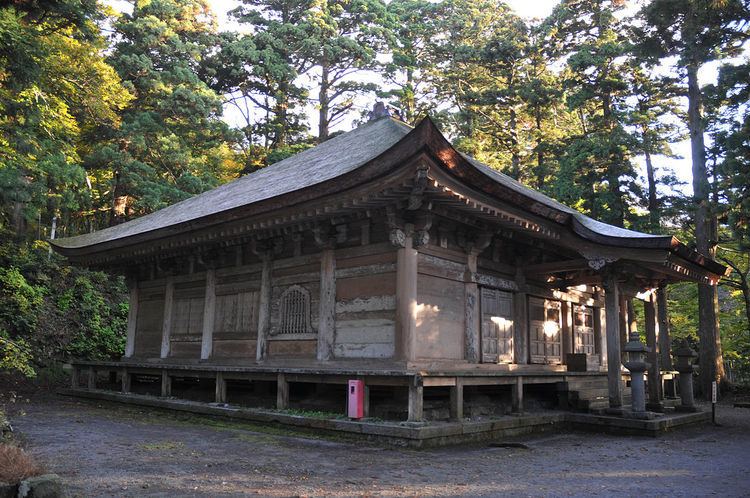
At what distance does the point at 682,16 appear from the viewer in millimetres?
22781

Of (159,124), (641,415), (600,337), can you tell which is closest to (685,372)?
(600,337)

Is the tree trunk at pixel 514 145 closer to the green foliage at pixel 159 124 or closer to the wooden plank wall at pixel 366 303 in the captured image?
the green foliage at pixel 159 124

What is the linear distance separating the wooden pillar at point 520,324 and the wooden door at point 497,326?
0.18 metres

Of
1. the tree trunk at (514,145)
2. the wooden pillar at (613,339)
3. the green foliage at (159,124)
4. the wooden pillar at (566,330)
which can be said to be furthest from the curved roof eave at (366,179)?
the tree trunk at (514,145)

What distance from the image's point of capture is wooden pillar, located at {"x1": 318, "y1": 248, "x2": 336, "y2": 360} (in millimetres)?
11758

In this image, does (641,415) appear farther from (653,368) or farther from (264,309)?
(264,309)

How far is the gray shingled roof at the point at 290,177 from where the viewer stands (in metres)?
12.1

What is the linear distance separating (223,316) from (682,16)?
2119cm

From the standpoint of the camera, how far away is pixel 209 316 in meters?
15.0

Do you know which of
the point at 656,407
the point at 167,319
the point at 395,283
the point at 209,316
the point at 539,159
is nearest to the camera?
the point at 395,283

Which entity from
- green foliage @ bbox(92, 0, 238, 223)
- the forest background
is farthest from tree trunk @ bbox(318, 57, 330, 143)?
green foliage @ bbox(92, 0, 238, 223)

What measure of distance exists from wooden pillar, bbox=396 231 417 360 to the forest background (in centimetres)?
758

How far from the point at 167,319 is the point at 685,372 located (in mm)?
14314

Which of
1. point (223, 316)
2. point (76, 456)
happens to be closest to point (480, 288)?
point (223, 316)
